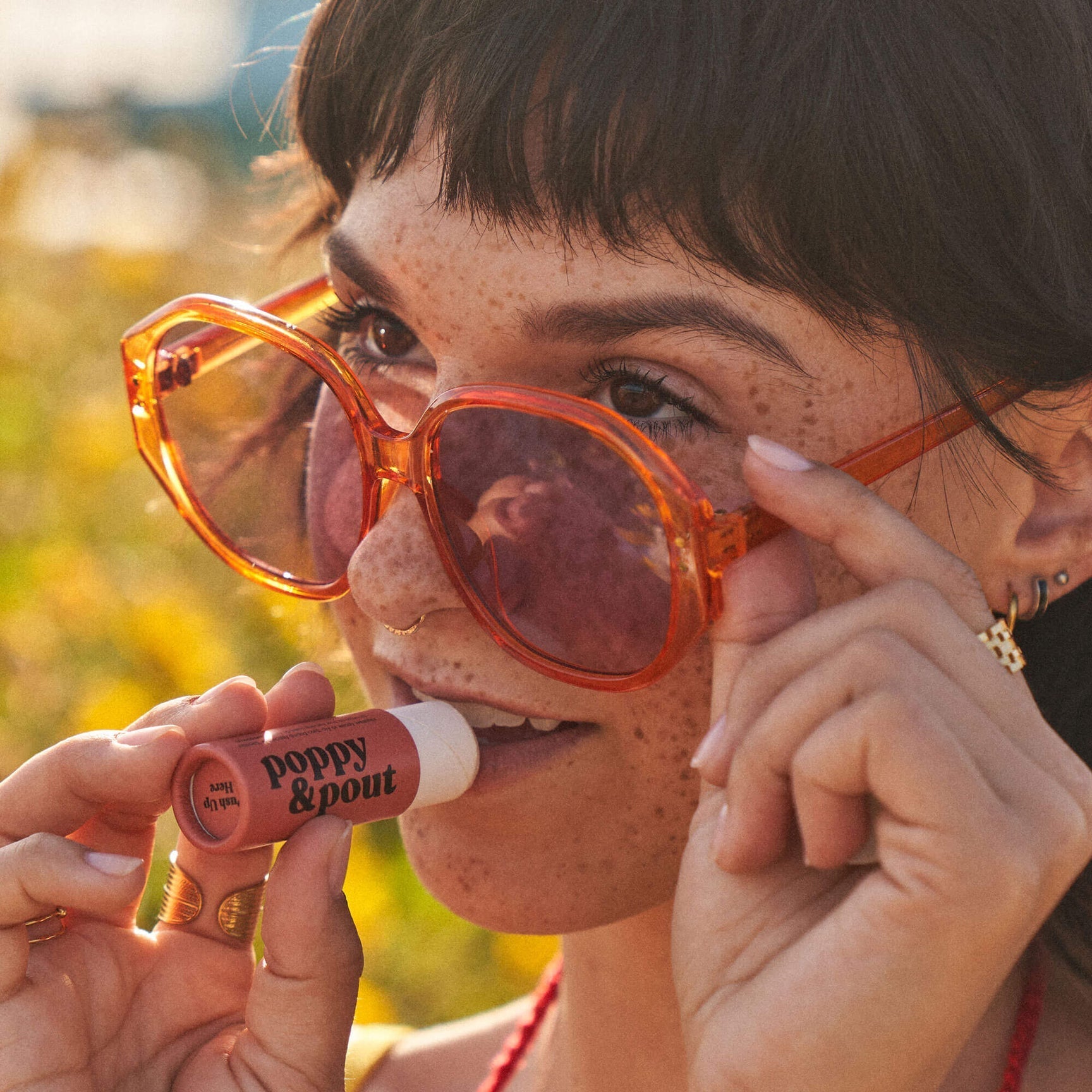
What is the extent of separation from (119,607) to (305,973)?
1471 mm

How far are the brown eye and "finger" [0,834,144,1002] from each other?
64 cm

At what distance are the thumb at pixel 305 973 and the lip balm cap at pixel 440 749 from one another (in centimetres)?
11

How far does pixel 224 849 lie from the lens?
1036 millimetres

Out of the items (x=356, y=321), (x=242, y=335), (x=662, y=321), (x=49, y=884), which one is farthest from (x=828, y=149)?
(x=49, y=884)

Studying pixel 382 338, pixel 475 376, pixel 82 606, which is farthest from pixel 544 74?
pixel 82 606

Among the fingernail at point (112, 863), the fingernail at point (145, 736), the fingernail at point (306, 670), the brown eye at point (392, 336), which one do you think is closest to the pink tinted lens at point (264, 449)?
the brown eye at point (392, 336)

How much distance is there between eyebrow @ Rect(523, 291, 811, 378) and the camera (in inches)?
43.9

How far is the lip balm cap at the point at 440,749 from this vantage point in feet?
3.89

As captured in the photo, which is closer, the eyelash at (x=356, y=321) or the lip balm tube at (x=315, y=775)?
the lip balm tube at (x=315, y=775)

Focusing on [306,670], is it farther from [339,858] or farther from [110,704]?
[110,704]

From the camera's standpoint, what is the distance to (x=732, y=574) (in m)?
1.06

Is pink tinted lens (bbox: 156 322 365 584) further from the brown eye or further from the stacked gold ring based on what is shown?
the stacked gold ring

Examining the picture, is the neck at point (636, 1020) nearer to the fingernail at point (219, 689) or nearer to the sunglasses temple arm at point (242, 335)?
the fingernail at point (219, 689)

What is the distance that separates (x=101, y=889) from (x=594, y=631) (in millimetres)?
550
